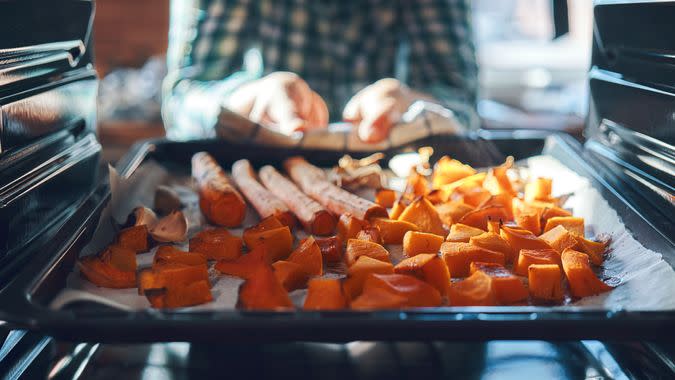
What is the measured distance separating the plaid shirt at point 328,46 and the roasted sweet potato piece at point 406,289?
149cm

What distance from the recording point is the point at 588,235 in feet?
3.31

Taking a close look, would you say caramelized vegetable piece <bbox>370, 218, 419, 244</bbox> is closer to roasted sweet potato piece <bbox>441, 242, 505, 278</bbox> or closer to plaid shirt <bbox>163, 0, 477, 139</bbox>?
roasted sweet potato piece <bbox>441, 242, 505, 278</bbox>

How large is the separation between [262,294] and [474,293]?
249 millimetres

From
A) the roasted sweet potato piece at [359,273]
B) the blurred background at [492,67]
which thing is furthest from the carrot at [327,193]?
the blurred background at [492,67]

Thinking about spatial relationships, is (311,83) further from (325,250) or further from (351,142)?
(325,250)

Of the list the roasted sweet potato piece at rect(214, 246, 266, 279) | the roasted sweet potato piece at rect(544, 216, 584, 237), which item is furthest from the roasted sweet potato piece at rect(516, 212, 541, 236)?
the roasted sweet potato piece at rect(214, 246, 266, 279)

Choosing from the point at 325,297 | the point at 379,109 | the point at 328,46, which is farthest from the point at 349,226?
the point at 328,46

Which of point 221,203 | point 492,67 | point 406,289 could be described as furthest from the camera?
point 492,67

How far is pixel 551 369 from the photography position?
77cm

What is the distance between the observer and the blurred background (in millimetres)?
3174

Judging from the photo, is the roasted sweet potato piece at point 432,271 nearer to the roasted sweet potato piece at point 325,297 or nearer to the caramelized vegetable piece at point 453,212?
the roasted sweet potato piece at point 325,297

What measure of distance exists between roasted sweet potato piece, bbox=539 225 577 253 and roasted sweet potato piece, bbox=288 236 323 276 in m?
0.34

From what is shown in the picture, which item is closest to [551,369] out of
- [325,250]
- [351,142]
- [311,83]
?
[325,250]

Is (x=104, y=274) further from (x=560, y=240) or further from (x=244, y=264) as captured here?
(x=560, y=240)
